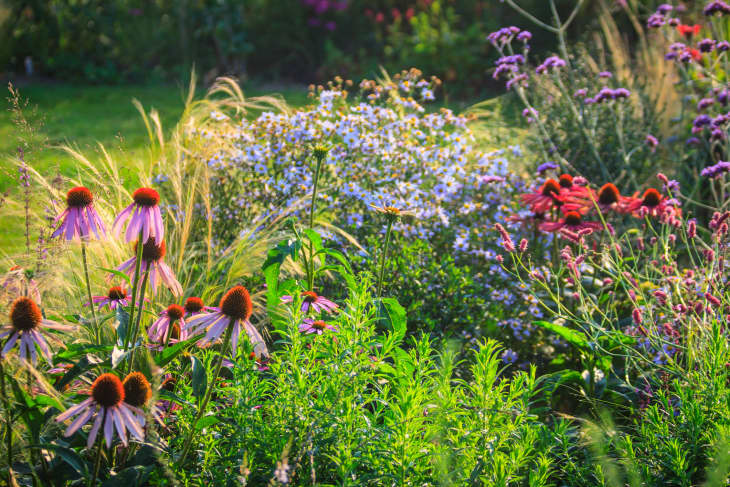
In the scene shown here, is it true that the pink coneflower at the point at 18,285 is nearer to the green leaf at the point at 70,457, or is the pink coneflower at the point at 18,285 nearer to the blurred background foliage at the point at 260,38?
the green leaf at the point at 70,457

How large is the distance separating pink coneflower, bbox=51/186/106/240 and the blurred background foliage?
7.48m

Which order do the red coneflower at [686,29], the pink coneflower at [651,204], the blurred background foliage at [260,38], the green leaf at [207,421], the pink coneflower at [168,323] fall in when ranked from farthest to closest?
the blurred background foliage at [260,38], the red coneflower at [686,29], the pink coneflower at [651,204], the pink coneflower at [168,323], the green leaf at [207,421]

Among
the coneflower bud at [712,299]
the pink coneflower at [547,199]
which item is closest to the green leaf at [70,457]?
the coneflower bud at [712,299]

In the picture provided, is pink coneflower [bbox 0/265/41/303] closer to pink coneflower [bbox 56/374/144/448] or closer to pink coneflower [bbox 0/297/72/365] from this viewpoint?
pink coneflower [bbox 0/297/72/365]

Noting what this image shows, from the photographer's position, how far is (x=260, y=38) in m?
9.94

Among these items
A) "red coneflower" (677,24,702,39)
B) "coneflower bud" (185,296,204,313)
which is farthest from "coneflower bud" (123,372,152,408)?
"red coneflower" (677,24,702,39)

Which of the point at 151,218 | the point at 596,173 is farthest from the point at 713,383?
the point at 596,173

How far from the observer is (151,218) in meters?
1.67

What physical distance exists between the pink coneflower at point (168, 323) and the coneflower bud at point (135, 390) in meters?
0.36

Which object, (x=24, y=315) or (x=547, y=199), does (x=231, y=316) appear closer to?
(x=24, y=315)

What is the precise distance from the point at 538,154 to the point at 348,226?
6.37 feet

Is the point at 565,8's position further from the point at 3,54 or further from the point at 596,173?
the point at 3,54

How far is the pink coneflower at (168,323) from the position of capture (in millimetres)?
1835

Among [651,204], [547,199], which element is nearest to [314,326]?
[547,199]
